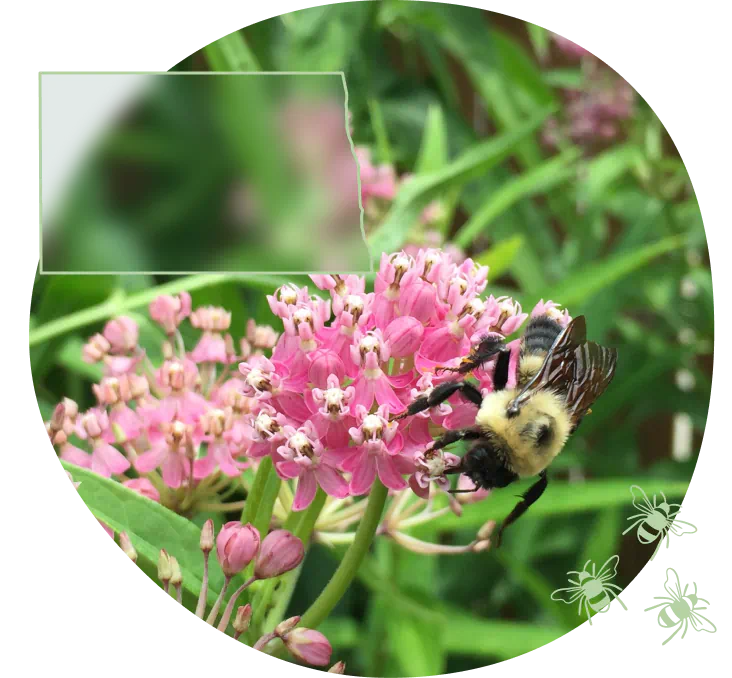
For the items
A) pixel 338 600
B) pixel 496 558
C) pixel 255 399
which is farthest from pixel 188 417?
pixel 496 558

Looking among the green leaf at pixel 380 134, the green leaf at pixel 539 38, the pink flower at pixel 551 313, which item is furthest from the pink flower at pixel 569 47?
the pink flower at pixel 551 313

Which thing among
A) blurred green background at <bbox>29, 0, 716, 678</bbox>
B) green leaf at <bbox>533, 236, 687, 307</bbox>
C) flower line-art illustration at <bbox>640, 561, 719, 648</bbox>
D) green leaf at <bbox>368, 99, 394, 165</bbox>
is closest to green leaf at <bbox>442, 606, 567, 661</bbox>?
blurred green background at <bbox>29, 0, 716, 678</bbox>

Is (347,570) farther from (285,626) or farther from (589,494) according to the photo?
(589,494)

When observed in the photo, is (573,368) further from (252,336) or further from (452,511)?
(252,336)

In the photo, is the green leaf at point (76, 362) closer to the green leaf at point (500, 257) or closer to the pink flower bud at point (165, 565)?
the pink flower bud at point (165, 565)

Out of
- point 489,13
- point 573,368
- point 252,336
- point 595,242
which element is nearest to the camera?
point 573,368

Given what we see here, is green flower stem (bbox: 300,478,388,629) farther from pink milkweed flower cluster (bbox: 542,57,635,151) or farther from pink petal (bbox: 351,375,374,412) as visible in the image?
pink milkweed flower cluster (bbox: 542,57,635,151)
